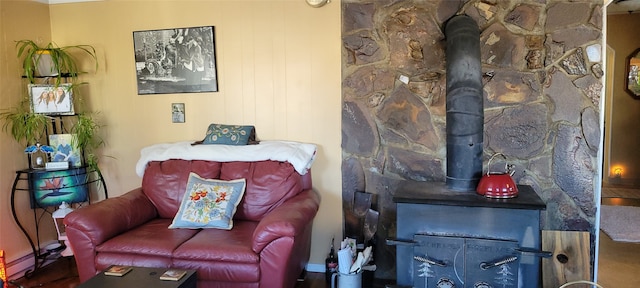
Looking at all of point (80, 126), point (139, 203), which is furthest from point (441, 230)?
point (80, 126)

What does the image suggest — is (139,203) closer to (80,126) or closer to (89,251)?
(89,251)

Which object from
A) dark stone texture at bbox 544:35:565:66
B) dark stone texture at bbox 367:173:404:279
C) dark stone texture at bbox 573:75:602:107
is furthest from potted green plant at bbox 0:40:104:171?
dark stone texture at bbox 573:75:602:107

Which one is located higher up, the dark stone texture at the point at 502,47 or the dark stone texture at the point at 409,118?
the dark stone texture at the point at 502,47

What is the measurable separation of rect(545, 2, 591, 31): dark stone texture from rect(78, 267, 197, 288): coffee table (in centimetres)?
252

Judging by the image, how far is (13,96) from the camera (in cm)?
303

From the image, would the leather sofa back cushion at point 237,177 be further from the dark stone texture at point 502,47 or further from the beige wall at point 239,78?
the dark stone texture at point 502,47

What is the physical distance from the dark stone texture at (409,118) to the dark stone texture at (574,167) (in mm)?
752

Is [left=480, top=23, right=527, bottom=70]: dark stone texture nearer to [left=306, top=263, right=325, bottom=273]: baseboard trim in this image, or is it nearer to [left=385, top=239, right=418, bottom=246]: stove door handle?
[left=385, top=239, right=418, bottom=246]: stove door handle

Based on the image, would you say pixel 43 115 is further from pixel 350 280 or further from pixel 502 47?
pixel 502 47

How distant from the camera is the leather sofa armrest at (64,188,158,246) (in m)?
2.32

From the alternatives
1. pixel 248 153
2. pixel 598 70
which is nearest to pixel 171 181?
pixel 248 153

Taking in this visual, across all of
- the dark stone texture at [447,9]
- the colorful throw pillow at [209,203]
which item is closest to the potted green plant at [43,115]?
the colorful throw pillow at [209,203]

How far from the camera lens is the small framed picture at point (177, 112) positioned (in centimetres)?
314

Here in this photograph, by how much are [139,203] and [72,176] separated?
77 cm
